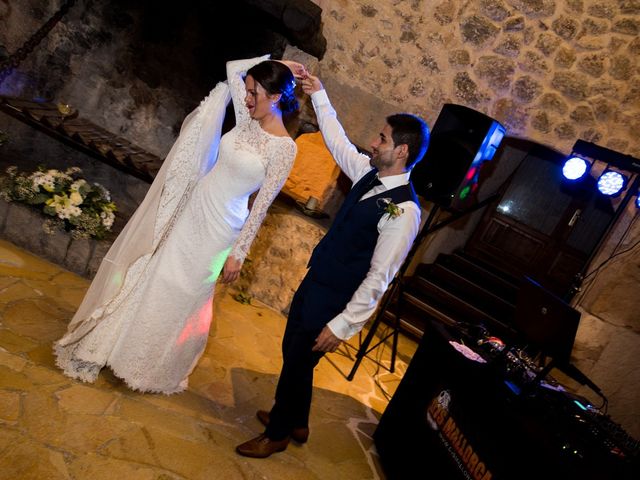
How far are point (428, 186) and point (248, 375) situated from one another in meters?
2.22

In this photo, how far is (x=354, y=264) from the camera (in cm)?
218

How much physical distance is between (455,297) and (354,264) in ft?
14.6

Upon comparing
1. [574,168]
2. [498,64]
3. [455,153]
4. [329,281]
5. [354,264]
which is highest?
[498,64]

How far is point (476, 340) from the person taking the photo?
2.91 m

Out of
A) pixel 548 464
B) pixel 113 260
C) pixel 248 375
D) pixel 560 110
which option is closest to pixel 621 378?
pixel 560 110

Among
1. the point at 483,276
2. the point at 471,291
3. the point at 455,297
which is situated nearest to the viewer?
the point at 455,297

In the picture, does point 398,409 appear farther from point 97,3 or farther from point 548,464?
point 97,3

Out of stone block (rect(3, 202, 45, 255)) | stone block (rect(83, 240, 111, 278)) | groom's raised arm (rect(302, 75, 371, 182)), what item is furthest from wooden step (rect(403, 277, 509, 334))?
stone block (rect(3, 202, 45, 255))

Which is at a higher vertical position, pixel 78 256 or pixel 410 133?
pixel 410 133

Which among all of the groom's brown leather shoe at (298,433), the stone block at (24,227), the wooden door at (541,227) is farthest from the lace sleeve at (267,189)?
the wooden door at (541,227)

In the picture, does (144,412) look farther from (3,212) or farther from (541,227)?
(541,227)

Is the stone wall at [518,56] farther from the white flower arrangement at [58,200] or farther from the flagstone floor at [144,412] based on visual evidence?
the flagstone floor at [144,412]

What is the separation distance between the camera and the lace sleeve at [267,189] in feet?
7.58

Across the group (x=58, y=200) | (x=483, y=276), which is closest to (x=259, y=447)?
(x=58, y=200)
